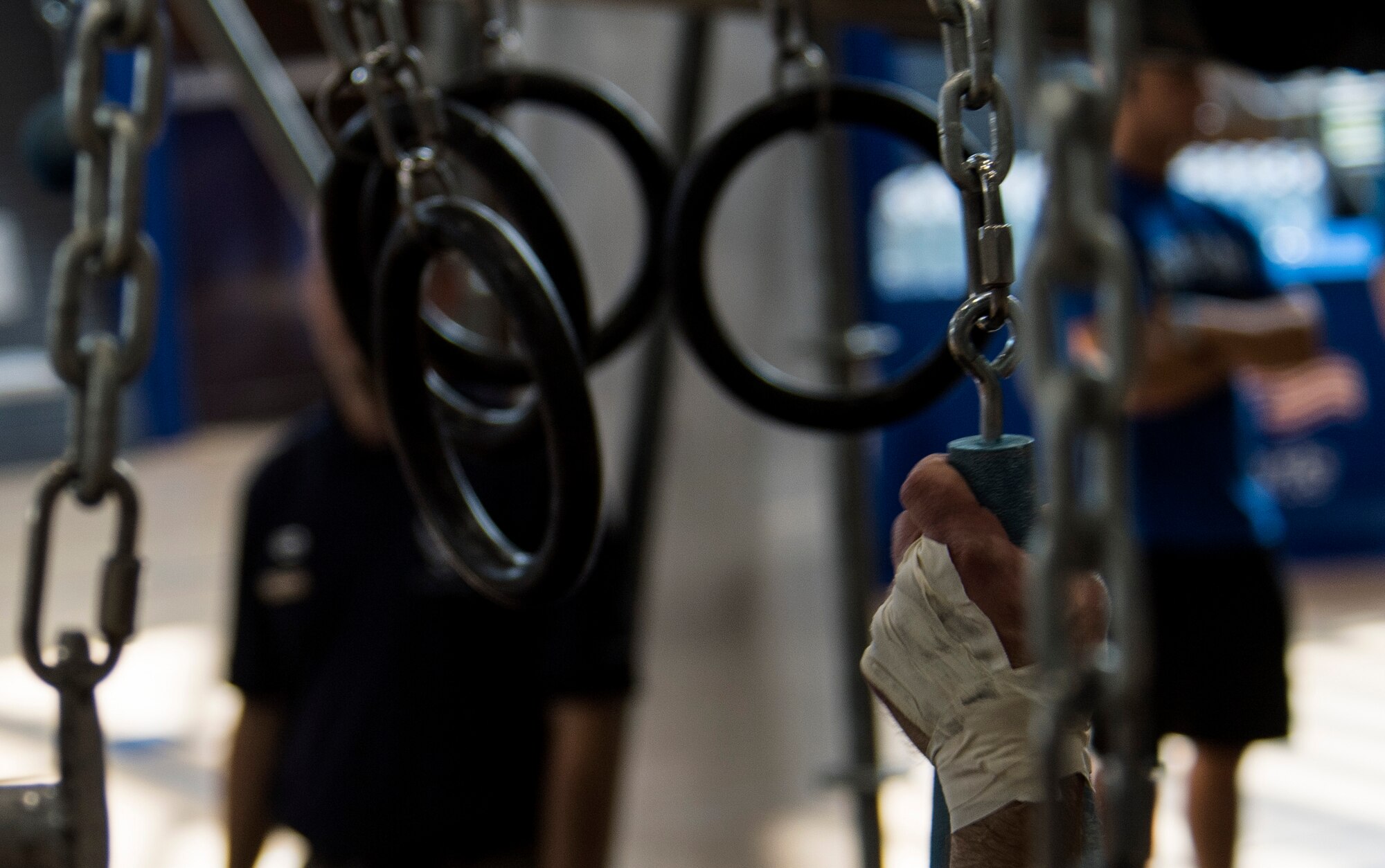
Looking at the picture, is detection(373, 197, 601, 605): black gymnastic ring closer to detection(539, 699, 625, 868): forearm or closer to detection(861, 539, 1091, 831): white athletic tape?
detection(861, 539, 1091, 831): white athletic tape

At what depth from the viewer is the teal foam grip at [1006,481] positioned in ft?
1.39

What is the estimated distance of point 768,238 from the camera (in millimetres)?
2094

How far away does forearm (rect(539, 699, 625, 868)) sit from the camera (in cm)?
138

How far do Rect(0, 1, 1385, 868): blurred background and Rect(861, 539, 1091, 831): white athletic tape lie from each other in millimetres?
59

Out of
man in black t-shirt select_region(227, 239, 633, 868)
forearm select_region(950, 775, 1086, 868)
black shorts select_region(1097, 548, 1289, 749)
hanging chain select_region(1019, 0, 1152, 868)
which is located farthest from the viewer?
black shorts select_region(1097, 548, 1289, 749)

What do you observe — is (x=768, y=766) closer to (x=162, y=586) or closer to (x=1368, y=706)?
(x=1368, y=706)

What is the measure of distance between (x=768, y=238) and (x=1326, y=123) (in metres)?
3.06

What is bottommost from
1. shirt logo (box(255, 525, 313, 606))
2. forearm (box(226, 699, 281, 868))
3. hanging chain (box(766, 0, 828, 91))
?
forearm (box(226, 699, 281, 868))

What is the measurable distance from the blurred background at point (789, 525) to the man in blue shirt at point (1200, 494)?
174 mm

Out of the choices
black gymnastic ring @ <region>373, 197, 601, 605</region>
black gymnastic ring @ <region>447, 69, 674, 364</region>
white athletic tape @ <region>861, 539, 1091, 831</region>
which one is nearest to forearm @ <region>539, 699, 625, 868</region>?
black gymnastic ring @ <region>447, 69, 674, 364</region>

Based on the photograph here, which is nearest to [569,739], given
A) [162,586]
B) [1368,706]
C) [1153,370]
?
[1153,370]

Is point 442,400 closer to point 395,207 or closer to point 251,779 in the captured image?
point 395,207

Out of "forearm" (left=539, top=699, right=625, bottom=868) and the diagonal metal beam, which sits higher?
the diagonal metal beam

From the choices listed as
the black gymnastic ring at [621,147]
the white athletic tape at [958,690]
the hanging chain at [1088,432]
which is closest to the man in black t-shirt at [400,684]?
the black gymnastic ring at [621,147]
